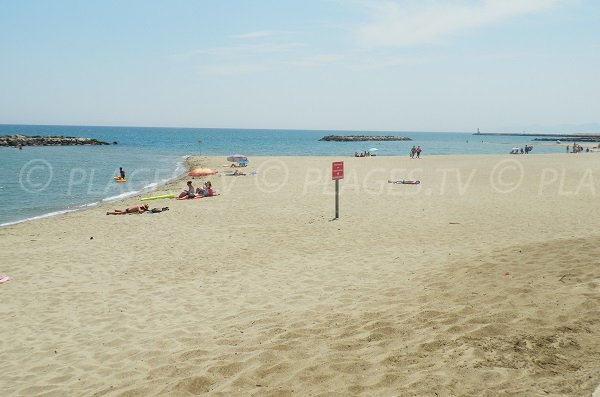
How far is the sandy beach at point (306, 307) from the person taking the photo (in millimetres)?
4234

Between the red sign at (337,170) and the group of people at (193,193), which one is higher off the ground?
the red sign at (337,170)

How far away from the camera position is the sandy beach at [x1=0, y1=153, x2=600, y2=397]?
13.9ft

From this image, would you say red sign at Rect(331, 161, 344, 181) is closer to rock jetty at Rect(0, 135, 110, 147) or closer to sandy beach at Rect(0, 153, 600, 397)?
sandy beach at Rect(0, 153, 600, 397)

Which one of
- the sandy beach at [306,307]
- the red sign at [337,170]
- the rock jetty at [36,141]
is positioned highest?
the rock jetty at [36,141]

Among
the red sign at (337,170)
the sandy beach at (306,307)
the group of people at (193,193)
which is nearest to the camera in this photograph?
the sandy beach at (306,307)

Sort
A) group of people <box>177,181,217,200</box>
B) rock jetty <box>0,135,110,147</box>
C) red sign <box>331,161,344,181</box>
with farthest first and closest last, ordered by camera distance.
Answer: rock jetty <box>0,135,110,147</box>
group of people <box>177,181,217,200</box>
red sign <box>331,161,344,181</box>

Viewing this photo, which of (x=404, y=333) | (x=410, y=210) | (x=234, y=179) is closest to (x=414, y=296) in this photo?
(x=404, y=333)

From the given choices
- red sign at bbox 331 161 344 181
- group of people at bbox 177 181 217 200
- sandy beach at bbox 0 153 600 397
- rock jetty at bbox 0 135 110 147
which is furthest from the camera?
rock jetty at bbox 0 135 110 147

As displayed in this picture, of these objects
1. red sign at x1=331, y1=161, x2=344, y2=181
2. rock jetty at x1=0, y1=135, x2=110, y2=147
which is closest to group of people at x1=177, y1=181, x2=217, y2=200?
red sign at x1=331, y1=161, x2=344, y2=181

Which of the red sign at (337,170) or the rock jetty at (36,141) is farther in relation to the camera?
the rock jetty at (36,141)

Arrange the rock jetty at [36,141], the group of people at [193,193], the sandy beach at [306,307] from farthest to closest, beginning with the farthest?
the rock jetty at [36,141]
the group of people at [193,193]
the sandy beach at [306,307]

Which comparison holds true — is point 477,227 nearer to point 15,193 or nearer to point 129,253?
point 129,253

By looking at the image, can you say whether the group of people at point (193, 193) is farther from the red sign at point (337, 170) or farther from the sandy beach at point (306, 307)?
the red sign at point (337, 170)

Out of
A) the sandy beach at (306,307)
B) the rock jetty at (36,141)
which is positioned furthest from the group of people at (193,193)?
the rock jetty at (36,141)
